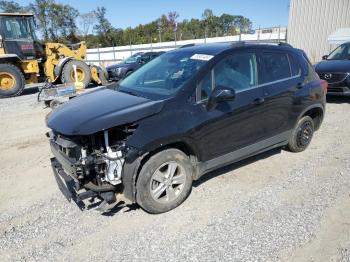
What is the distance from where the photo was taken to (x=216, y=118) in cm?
400

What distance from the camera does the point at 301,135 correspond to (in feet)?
17.9

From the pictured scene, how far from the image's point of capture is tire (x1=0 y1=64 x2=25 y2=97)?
519 inches

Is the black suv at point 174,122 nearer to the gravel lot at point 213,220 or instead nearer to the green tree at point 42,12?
the gravel lot at point 213,220

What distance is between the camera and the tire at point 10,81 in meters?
13.2

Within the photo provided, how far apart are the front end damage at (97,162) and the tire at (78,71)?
33.3ft

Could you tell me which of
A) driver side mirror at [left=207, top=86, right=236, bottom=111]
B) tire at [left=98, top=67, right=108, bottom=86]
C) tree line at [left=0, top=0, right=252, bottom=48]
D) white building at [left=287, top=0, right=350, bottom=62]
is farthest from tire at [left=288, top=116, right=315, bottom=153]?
tree line at [left=0, top=0, right=252, bottom=48]

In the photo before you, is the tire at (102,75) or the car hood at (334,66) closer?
the car hood at (334,66)

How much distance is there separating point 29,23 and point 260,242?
14.1m

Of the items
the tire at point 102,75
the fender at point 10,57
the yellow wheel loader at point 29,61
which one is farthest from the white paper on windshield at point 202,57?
the fender at point 10,57

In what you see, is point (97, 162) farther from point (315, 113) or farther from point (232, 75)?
point (315, 113)

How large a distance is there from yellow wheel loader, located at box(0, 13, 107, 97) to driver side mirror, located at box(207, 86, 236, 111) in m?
9.98

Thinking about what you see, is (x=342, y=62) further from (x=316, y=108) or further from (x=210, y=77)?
(x=210, y=77)

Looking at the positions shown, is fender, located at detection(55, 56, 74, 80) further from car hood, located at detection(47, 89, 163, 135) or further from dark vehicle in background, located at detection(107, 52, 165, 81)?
car hood, located at detection(47, 89, 163, 135)

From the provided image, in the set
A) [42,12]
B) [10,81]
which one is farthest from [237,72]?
[42,12]
